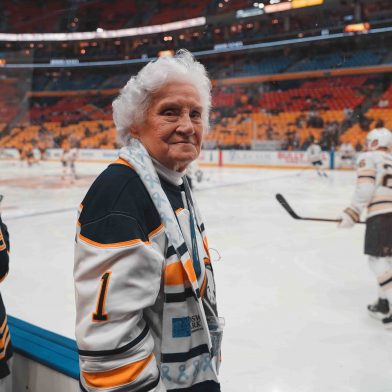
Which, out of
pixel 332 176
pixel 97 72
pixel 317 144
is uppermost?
pixel 97 72

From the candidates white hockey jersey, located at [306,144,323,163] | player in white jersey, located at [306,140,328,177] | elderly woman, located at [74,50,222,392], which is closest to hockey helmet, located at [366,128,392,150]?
elderly woman, located at [74,50,222,392]

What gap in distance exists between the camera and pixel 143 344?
0.74 meters

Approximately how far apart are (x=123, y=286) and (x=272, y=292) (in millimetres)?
2192

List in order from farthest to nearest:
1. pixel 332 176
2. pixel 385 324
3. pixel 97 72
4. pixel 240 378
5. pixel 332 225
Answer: pixel 332 176 → pixel 332 225 → pixel 385 324 → pixel 97 72 → pixel 240 378

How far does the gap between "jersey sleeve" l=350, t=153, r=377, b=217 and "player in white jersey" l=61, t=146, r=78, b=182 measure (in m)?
7.74

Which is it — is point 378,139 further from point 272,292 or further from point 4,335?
point 4,335

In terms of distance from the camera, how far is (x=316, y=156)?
30.0 ft

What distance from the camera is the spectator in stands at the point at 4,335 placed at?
1.25 m

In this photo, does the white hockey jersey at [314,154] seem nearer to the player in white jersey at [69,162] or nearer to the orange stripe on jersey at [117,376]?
the player in white jersey at [69,162]

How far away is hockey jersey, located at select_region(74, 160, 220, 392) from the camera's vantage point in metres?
0.70

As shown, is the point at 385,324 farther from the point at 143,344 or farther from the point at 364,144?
the point at 143,344

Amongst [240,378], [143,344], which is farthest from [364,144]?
[143,344]

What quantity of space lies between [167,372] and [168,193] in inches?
12.8

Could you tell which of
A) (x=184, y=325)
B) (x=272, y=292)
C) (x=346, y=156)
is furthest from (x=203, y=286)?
(x=346, y=156)
